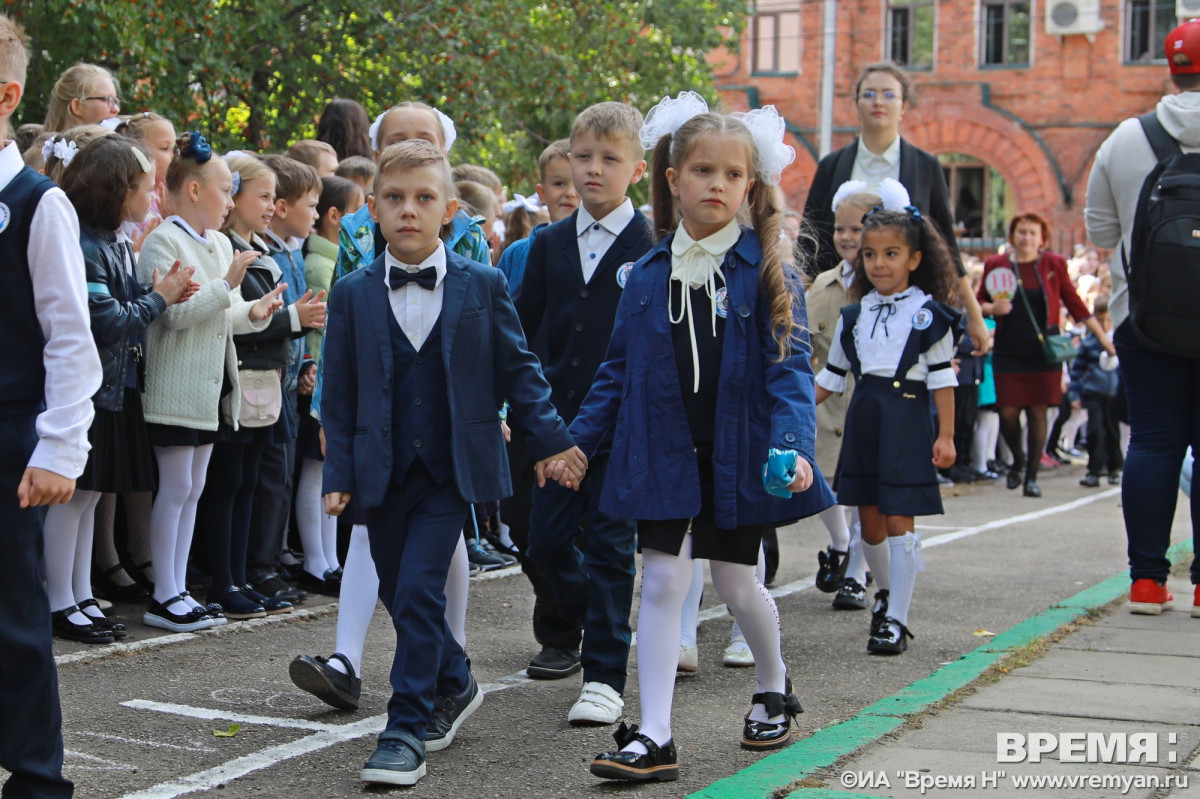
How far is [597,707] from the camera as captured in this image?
479 centimetres

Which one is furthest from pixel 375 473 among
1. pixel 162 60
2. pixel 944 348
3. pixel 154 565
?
pixel 162 60

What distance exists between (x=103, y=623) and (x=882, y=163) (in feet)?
14.7

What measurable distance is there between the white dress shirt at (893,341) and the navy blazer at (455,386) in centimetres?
225

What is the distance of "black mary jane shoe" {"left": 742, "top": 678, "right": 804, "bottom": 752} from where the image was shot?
4480mm

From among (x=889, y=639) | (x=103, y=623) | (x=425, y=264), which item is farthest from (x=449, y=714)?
(x=889, y=639)

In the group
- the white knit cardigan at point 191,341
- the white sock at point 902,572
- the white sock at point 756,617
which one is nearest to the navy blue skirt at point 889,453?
the white sock at point 902,572

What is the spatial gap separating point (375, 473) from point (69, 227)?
116cm

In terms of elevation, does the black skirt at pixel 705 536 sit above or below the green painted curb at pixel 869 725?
above

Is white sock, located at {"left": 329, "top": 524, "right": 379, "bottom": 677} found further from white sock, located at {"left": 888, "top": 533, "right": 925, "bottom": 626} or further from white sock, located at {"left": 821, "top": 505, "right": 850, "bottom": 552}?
white sock, located at {"left": 821, "top": 505, "right": 850, "bottom": 552}

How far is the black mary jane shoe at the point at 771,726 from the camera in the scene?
A: 4480 millimetres

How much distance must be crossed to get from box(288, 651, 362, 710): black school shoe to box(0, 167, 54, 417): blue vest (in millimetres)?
1416

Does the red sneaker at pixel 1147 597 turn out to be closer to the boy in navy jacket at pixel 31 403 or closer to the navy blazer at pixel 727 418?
the navy blazer at pixel 727 418

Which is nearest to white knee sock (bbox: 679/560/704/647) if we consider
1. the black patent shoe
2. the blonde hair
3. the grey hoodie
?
the black patent shoe

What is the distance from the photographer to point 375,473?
4391mm
